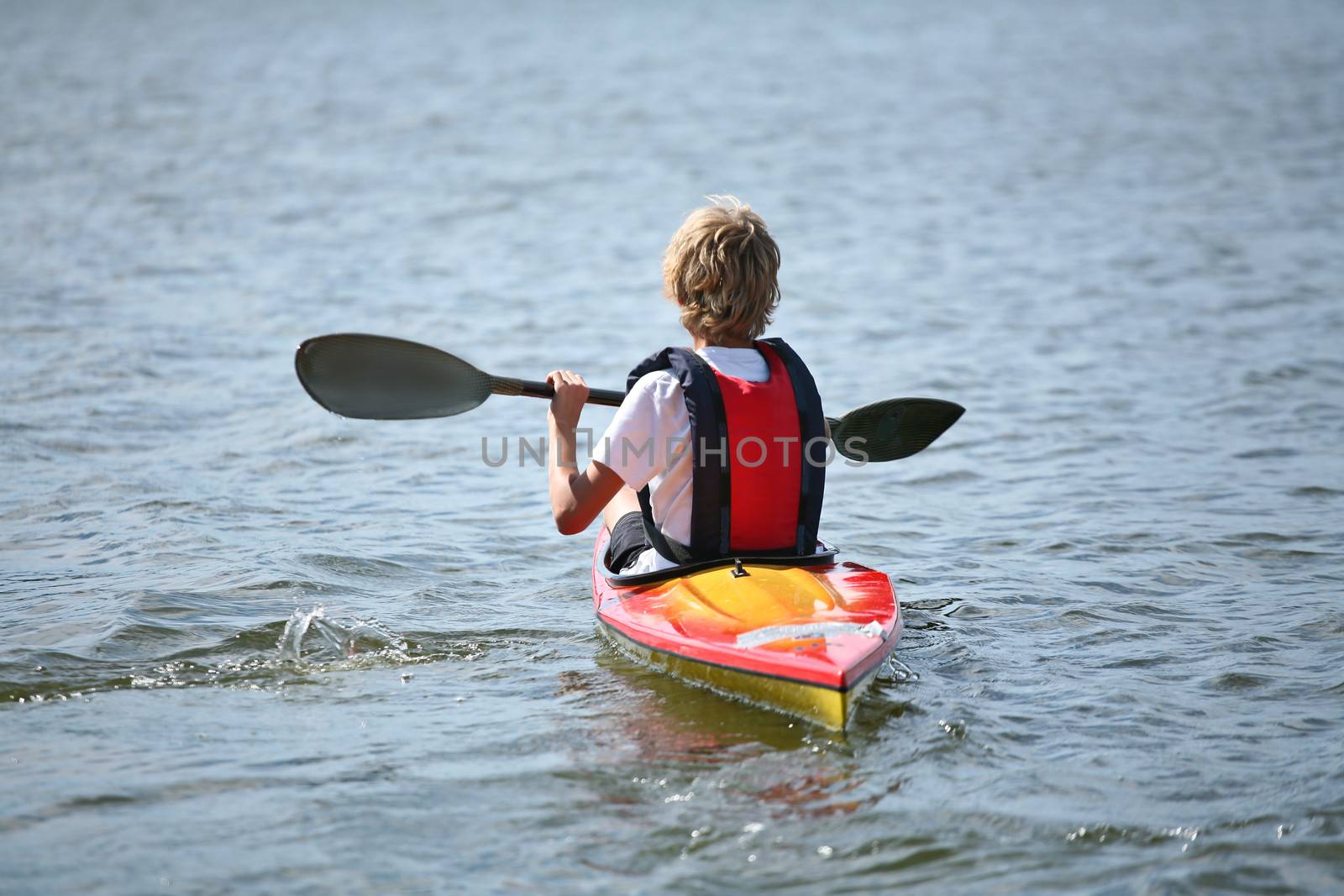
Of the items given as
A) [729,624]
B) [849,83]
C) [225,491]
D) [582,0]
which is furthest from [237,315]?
[582,0]

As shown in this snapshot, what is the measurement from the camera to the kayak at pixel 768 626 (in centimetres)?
340

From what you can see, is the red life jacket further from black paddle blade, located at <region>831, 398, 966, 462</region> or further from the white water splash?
the white water splash

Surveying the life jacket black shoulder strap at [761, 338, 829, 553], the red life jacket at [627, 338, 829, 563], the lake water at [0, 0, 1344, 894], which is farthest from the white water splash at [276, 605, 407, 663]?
the life jacket black shoulder strap at [761, 338, 829, 553]

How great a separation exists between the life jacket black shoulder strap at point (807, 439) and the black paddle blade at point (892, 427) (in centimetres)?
69

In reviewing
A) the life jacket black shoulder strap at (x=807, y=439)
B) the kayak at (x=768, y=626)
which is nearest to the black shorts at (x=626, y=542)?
the kayak at (x=768, y=626)

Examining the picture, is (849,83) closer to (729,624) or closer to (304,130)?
(304,130)

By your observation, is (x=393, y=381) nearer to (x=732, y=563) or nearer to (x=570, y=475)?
(x=570, y=475)

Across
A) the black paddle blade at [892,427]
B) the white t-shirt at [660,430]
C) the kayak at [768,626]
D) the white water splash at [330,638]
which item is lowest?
the white water splash at [330,638]

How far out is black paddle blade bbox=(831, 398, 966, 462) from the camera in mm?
4738

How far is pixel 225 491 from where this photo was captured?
6.02 meters

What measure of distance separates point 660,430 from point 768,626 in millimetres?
620

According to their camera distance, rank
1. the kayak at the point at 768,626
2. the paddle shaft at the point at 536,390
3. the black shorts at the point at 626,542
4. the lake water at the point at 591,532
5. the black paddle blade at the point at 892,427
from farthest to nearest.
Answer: the black paddle blade at the point at 892,427, the black shorts at the point at 626,542, the paddle shaft at the point at 536,390, the kayak at the point at 768,626, the lake water at the point at 591,532

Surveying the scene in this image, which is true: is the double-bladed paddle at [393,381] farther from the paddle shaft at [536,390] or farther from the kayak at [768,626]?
the kayak at [768,626]

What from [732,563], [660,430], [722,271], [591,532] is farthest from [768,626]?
[591,532]
